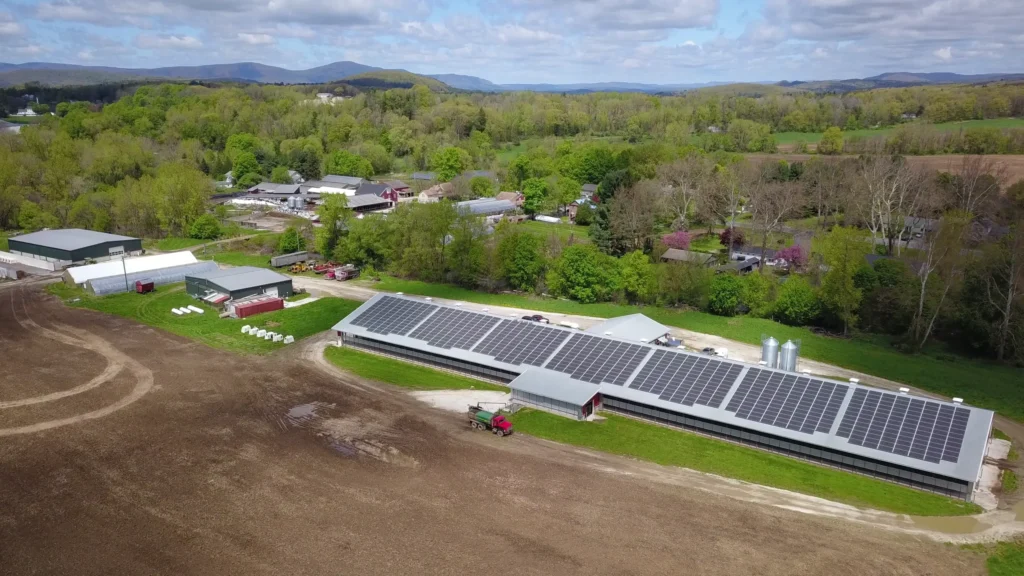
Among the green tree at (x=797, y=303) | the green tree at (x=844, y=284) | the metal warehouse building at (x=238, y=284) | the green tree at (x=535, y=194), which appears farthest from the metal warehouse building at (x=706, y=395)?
the green tree at (x=535, y=194)

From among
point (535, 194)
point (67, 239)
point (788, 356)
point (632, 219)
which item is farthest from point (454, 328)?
point (535, 194)

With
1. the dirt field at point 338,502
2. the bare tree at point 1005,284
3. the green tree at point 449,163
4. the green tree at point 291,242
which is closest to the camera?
the dirt field at point 338,502

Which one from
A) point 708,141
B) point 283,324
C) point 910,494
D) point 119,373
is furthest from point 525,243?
point 708,141

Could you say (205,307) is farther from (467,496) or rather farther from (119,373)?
(467,496)

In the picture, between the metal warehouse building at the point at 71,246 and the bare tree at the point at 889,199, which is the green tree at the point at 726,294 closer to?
the bare tree at the point at 889,199

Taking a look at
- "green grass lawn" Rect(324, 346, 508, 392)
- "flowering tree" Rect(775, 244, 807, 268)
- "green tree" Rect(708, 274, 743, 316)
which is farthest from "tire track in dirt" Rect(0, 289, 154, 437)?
"flowering tree" Rect(775, 244, 807, 268)
